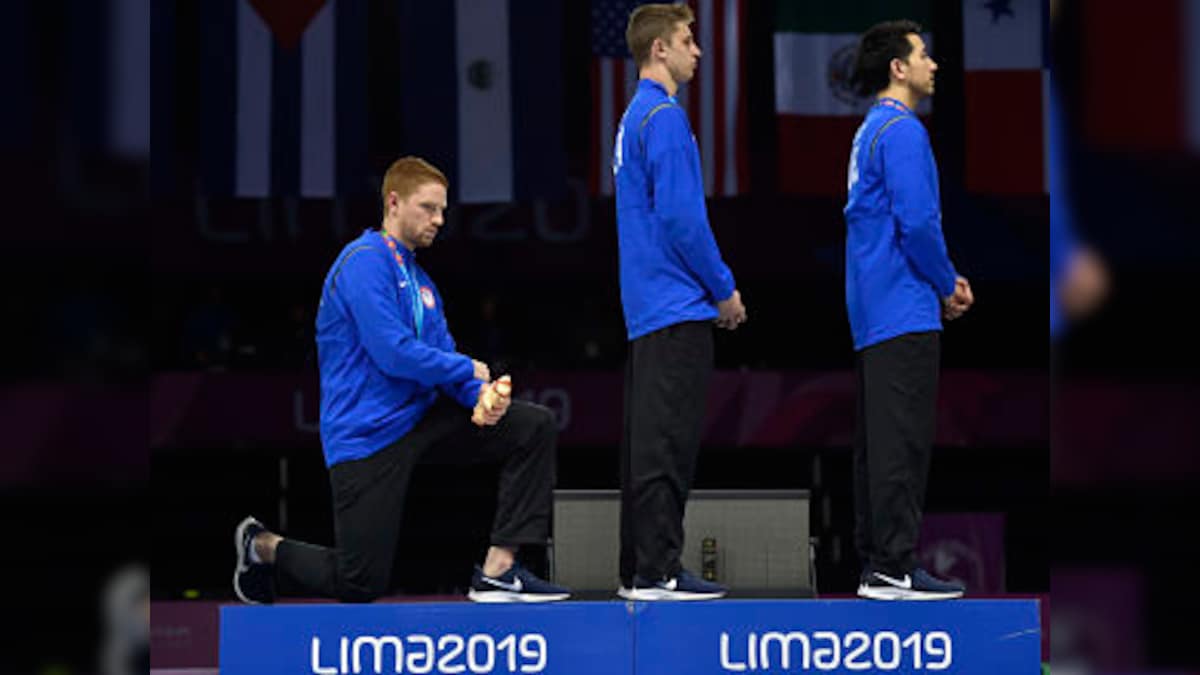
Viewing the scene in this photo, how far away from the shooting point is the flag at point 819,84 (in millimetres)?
11336

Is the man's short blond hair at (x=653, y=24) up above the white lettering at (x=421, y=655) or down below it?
above

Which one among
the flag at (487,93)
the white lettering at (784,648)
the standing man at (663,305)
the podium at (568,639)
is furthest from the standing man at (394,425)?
the flag at (487,93)

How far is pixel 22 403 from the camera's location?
1.48 metres

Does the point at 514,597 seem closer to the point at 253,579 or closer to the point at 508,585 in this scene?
the point at 508,585

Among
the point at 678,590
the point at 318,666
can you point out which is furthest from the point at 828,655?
the point at 318,666

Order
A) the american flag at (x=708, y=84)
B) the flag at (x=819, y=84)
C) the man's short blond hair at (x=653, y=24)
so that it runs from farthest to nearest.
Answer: the flag at (x=819, y=84)
the american flag at (x=708, y=84)
the man's short blond hair at (x=653, y=24)

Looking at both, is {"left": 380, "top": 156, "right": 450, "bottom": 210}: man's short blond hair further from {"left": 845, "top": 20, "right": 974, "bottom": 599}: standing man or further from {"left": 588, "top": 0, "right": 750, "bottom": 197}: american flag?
{"left": 588, "top": 0, "right": 750, "bottom": 197}: american flag

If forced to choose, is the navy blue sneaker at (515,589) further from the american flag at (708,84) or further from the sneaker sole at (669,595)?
the american flag at (708,84)

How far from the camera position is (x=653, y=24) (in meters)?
4.98

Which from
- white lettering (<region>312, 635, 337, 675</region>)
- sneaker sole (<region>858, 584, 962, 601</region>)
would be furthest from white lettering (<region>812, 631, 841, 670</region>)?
white lettering (<region>312, 635, 337, 675</region>)

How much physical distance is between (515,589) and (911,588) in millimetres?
1377

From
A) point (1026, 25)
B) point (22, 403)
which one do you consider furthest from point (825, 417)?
point (22, 403)

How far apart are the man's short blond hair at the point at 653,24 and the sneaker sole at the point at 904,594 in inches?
Answer: 81.1

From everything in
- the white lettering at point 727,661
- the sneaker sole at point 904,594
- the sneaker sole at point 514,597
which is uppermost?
the sneaker sole at point 904,594
